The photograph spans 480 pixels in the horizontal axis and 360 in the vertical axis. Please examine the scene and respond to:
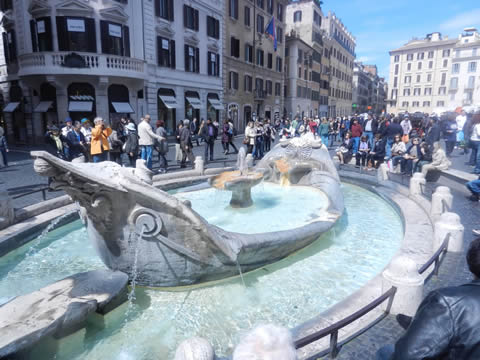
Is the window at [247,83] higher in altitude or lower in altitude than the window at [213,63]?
lower

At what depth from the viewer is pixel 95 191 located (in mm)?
3127

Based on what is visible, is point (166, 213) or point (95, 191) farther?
point (166, 213)

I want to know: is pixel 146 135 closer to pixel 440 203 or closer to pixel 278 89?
pixel 440 203

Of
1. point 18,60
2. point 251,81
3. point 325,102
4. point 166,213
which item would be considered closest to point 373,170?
point 166,213

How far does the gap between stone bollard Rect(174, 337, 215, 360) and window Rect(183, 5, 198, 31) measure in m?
23.9

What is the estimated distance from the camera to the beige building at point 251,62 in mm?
28344

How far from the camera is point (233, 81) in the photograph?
2912 cm

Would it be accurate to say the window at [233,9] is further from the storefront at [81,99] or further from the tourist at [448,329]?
the tourist at [448,329]

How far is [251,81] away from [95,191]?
30682 mm

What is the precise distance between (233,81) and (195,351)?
2898 cm

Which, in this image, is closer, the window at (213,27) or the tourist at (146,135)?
the tourist at (146,135)

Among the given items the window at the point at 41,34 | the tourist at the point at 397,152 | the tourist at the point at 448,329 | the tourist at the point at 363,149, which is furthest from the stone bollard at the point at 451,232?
the window at the point at 41,34

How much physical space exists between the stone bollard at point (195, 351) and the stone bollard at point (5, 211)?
492 cm

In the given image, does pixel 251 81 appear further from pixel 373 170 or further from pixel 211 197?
pixel 211 197
